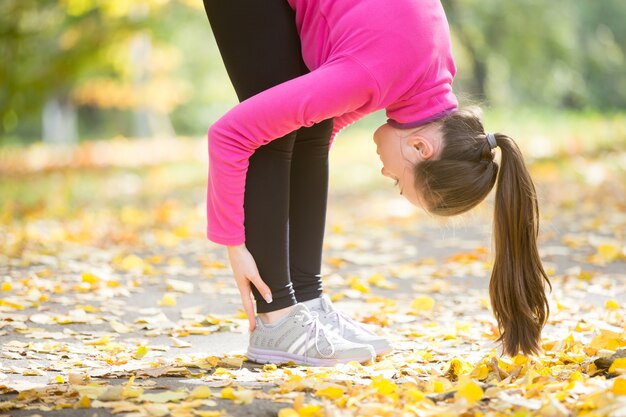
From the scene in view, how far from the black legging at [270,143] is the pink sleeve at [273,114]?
9cm

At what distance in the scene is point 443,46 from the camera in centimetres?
227

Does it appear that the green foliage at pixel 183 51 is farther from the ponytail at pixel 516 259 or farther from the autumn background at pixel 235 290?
the ponytail at pixel 516 259

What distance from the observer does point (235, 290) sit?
3.81 metres

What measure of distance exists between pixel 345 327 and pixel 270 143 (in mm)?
637

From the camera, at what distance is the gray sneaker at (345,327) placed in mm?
2504

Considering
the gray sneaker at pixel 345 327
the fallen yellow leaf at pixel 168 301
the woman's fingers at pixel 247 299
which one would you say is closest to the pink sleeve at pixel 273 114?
the woman's fingers at pixel 247 299

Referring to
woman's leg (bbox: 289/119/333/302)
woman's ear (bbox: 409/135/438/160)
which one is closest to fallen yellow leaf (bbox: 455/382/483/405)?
woman's ear (bbox: 409/135/438/160)

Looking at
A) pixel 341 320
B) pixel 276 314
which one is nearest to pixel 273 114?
pixel 276 314

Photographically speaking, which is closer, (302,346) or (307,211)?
(302,346)

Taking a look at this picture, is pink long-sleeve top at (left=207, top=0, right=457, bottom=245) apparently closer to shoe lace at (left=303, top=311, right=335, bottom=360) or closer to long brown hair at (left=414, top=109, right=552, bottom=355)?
long brown hair at (left=414, top=109, right=552, bottom=355)

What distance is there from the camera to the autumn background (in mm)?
1958

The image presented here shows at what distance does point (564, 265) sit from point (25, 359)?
2.75 m

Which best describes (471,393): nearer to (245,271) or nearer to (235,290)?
(245,271)

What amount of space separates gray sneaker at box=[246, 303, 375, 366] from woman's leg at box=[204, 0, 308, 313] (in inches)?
4.6
